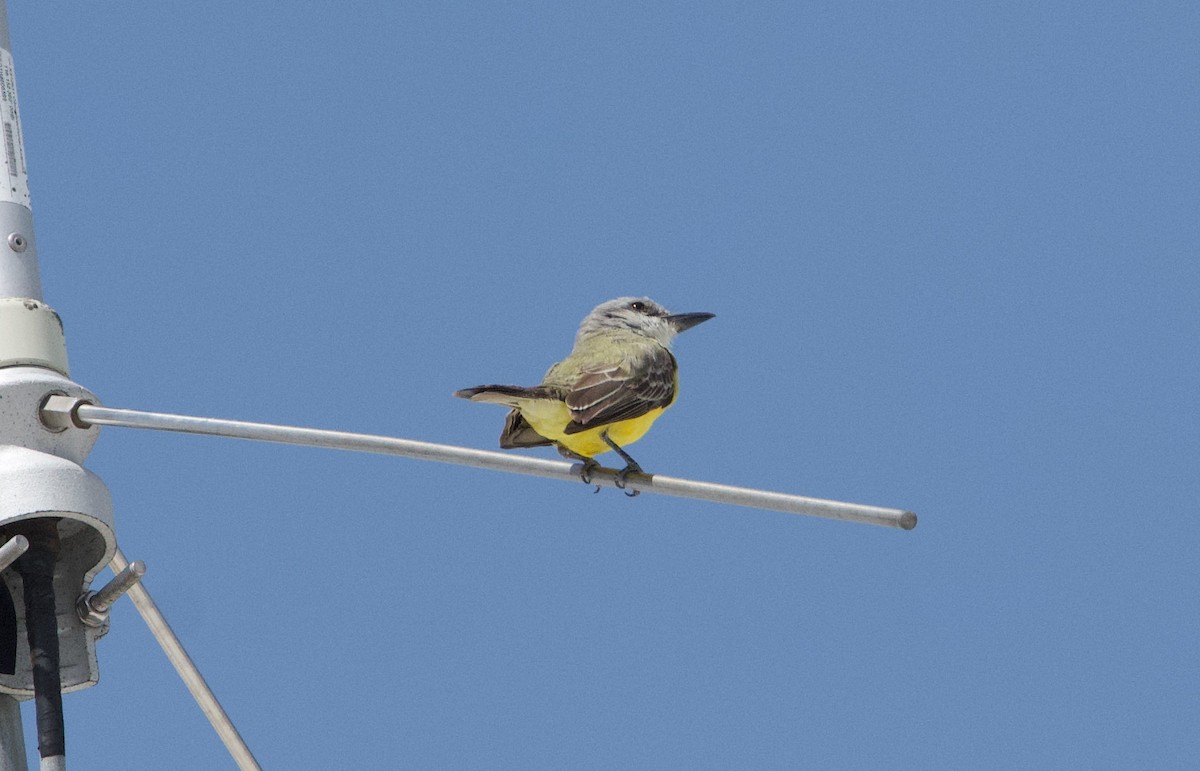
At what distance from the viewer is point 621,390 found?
9883 mm

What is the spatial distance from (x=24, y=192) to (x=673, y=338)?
4.55 metres

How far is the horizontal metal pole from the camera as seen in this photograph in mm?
6395

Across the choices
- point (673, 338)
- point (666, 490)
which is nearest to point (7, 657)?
point (666, 490)

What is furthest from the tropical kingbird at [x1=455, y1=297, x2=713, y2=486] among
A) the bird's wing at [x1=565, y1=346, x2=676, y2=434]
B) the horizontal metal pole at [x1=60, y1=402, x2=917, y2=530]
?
the horizontal metal pole at [x1=60, y1=402, x2=917, y2=530]

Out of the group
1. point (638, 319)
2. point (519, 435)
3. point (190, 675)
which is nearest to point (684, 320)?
point (638, 319)

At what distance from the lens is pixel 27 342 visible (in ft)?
26.8

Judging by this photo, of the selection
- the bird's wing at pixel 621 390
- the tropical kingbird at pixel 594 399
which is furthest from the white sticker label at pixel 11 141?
the bird's wing at pixel 621 390

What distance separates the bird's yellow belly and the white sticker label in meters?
2.79

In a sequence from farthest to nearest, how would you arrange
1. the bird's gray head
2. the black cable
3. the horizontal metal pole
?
the bird's gray head → the black cable → the horizontal metal pole

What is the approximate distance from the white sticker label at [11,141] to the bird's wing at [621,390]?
297 cm

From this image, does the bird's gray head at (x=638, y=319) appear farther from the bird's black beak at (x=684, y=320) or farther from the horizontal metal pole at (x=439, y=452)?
the horizontal metal pole at (x=439, y=452)

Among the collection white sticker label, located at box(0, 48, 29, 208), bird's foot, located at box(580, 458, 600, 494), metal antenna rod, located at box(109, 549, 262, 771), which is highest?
white sticker label, located at box(0, 48, 29, 208)

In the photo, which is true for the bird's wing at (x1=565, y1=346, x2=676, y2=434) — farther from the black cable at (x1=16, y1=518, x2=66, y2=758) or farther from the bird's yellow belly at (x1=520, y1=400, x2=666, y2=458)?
the black cable at (x1=16, y1=518, x2=66, y2=758)

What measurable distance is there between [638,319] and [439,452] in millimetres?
4632
